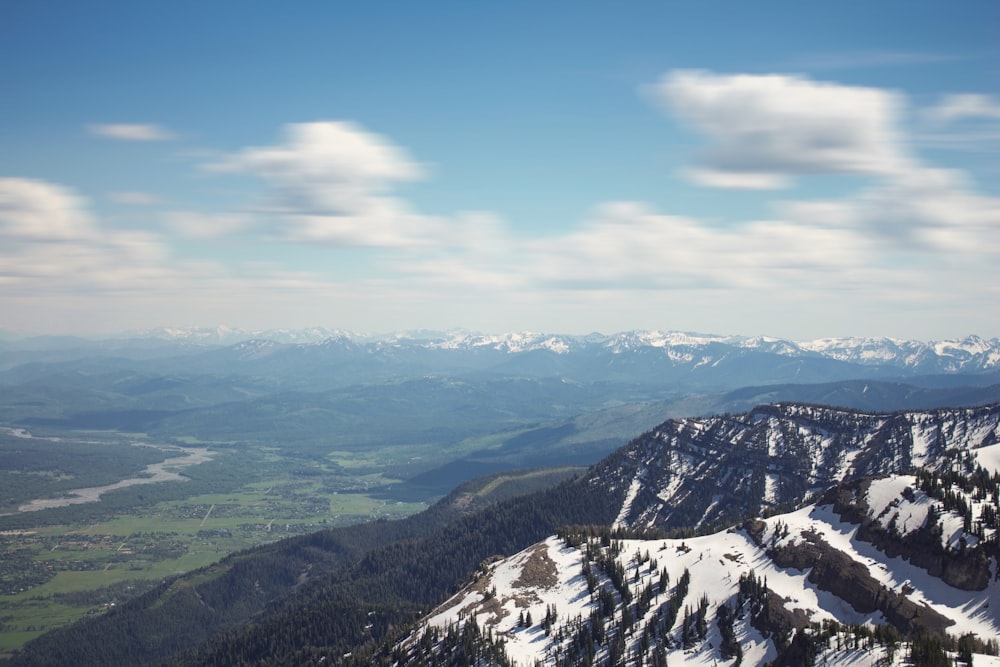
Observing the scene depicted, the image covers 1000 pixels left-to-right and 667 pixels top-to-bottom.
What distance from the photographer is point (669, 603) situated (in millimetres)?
137000

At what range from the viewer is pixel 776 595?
129625mm

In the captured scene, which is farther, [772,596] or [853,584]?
[772,596]

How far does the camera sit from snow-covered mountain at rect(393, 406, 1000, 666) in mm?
115062

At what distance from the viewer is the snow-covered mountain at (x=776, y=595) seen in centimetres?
11506

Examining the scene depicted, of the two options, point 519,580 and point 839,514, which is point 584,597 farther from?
point 839,514

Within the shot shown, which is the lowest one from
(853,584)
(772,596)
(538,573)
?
(538,573)

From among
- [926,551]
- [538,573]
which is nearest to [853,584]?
[926,551]

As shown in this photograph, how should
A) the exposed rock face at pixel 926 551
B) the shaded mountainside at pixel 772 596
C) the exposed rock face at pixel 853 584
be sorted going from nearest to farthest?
the shaded mountainside at pixel 772 596
the exposed rock face at pixel 853 584
the exposed rock face at pixel 926 551

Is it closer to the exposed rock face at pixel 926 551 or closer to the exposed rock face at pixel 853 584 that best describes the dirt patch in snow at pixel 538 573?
the exposed rock face at pixel 853 584

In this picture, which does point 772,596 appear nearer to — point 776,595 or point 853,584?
point 776,595

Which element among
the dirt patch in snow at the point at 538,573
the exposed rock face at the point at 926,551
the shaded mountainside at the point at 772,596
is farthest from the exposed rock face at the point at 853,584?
the dirt patch in snow at the point at 538,573

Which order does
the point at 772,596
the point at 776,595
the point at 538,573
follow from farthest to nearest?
the point at 538,573
the point at 776,595
the point at 772,596

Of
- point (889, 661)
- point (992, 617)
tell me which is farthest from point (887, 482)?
point (889, 661)

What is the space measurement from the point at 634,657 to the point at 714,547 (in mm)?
36336
